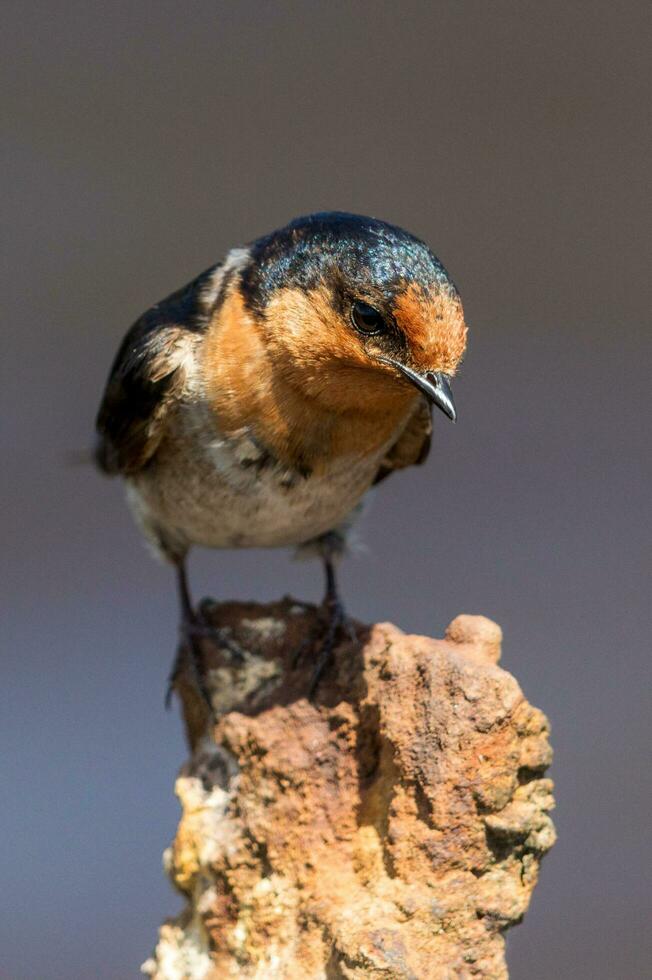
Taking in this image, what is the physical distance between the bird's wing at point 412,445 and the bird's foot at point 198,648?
0.52 metres

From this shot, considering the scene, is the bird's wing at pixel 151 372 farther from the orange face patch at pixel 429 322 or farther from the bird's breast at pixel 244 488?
the orange face patch at pixel 429 322

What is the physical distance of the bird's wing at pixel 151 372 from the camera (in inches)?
110

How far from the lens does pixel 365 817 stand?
2404mm

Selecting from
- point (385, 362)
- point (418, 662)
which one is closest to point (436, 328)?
point (385, 362)

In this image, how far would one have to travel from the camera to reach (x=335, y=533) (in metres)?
3.33

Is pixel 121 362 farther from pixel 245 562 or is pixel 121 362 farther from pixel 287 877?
pixel 245 562

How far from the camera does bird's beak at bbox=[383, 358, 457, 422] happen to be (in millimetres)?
2215

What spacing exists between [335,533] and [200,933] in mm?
1085

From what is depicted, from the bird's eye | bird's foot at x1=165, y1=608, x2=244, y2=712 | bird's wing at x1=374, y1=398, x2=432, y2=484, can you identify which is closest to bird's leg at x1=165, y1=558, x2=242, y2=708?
bird's foot at x1=165, y1=608, x2=244, y2=712

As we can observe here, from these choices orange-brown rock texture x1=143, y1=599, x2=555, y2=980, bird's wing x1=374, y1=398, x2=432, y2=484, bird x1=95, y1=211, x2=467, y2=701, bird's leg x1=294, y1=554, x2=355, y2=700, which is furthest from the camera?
bird's wing x1=374, y1=398, x2=432, y2=484

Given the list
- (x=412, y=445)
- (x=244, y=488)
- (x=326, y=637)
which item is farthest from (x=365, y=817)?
(x=412, y=445)

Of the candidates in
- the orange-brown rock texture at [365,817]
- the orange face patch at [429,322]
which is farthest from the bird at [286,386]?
the orange-brown rock texture at [365,817]

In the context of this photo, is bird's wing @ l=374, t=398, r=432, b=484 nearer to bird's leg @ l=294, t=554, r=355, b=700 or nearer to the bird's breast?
the bird's breast

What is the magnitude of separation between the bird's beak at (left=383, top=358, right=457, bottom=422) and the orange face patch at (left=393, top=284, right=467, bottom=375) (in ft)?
0.09
